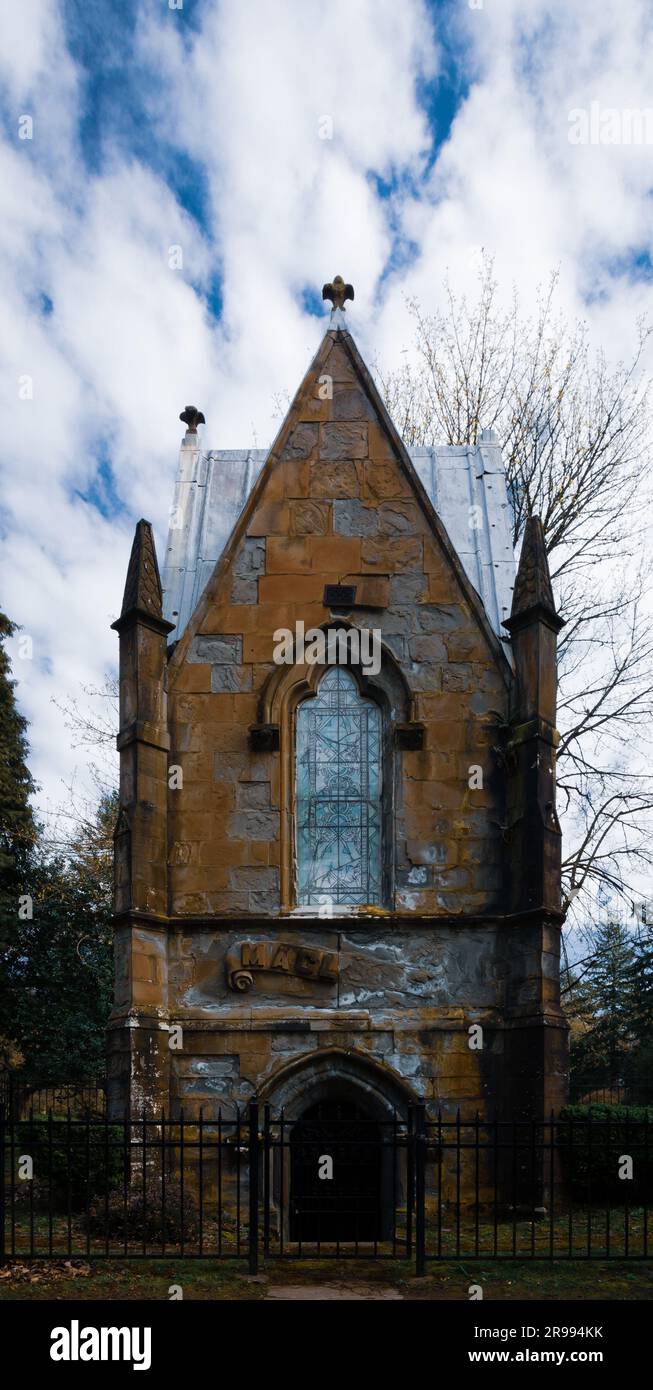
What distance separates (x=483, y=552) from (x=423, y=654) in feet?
7.26

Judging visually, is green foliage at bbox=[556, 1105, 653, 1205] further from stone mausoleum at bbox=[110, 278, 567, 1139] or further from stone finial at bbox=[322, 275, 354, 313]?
stone finial at bbox=[322, 275, 354, 313]

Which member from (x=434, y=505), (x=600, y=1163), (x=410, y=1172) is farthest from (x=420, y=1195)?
(x=434, y=505)

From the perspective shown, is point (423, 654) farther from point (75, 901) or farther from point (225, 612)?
point (75, 901)

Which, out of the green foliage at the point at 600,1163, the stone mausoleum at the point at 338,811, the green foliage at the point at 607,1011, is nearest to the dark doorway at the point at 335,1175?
the stone mausoleum at the point at 338,811

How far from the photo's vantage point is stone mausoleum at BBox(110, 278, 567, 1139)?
1388cm

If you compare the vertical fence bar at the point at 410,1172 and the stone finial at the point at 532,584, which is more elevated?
the stone finial at the point at 532,584

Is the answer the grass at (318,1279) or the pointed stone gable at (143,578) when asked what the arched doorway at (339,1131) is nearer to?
the grass at (318,1279)

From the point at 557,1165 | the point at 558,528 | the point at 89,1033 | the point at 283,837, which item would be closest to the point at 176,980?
the point at 283,837

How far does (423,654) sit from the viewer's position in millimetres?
15172

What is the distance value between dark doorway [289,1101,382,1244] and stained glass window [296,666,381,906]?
2298 millimetres

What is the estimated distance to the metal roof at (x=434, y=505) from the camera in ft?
53.7

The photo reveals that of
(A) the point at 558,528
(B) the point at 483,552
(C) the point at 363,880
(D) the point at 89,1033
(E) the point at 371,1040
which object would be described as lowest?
(D) the point at 89,1033

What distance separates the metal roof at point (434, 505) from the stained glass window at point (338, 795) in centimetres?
198

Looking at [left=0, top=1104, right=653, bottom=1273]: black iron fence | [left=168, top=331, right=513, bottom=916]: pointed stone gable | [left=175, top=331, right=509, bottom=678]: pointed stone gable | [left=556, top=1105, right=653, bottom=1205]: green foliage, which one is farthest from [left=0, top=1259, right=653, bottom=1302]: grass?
[left=175, top=331, right=509, bottom=678]: pointed stone gable
